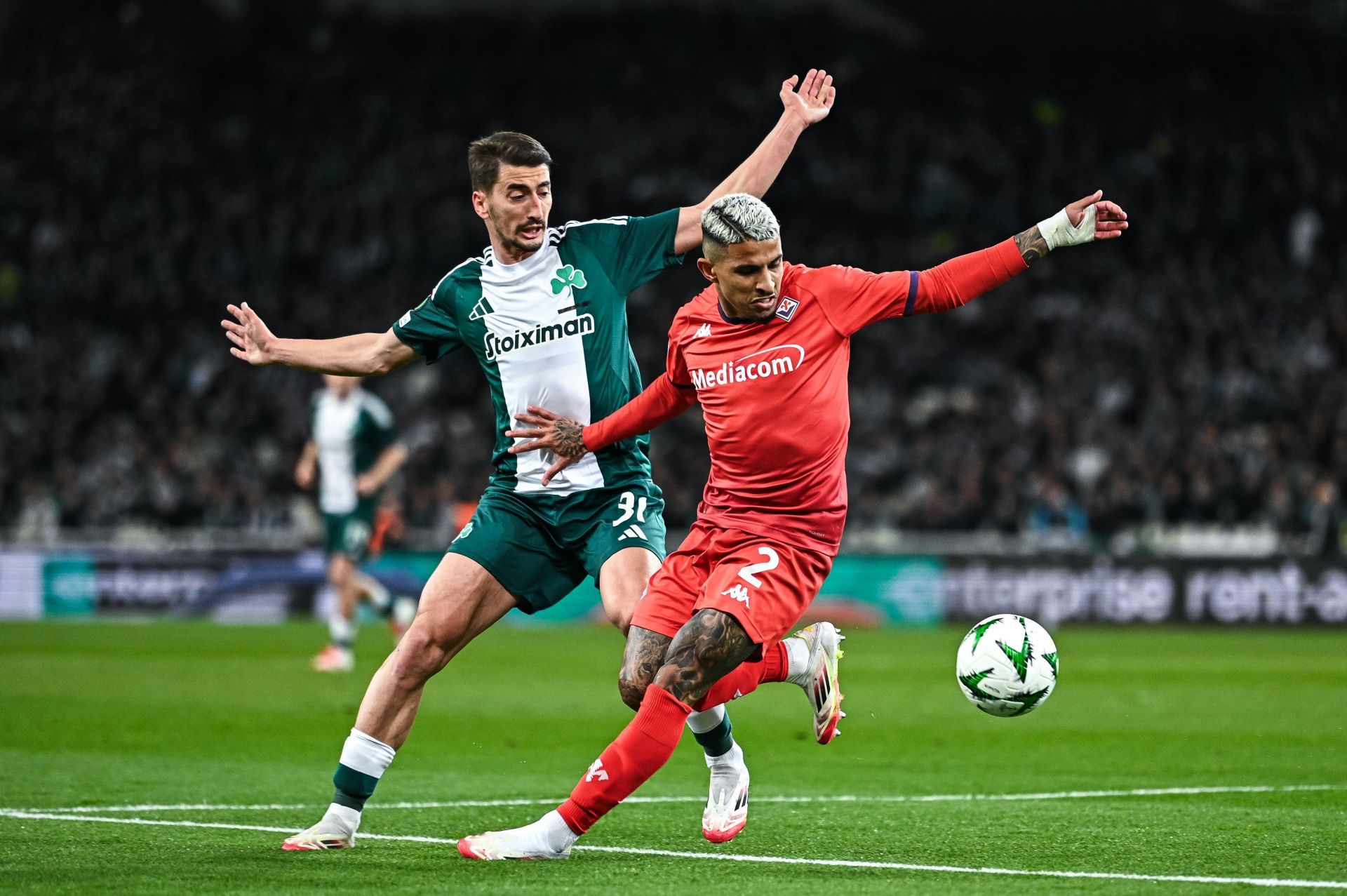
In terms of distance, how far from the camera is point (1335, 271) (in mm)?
27422

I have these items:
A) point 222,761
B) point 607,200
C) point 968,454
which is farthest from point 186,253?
point 222,761

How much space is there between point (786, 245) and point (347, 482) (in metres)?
14.7

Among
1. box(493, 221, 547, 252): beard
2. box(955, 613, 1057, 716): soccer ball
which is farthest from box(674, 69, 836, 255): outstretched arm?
box(955, 613, 1057, 716): soccer ball

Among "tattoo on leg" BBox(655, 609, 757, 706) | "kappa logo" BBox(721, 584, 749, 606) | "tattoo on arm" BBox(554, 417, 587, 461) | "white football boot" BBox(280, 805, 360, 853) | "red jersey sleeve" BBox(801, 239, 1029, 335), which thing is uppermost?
"red jersey sleeve" BBox(801, 239, 1029, 335)

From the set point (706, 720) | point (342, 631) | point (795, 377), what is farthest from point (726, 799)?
point (342, 631)

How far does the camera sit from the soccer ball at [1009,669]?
23.2 ft

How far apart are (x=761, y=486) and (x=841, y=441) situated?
354mm

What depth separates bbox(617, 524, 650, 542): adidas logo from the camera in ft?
22.3

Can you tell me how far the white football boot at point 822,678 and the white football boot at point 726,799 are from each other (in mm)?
393

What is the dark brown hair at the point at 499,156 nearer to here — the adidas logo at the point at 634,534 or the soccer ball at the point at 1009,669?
the adidas logo at the point at 634,534

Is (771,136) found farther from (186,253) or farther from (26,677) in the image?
(186,253)

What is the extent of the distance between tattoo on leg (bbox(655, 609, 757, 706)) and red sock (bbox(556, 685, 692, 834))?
0.05 m

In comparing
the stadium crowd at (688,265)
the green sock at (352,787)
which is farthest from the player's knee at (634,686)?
the stadium crowd at (688,265)

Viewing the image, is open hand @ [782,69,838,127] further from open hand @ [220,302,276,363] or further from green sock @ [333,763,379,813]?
green sock @ [333,763,379,813]
